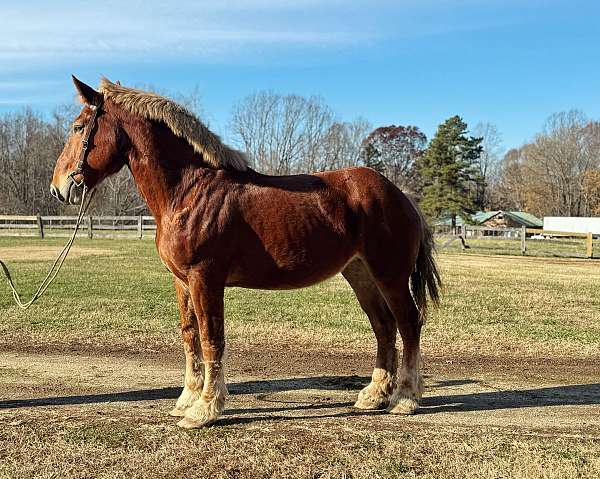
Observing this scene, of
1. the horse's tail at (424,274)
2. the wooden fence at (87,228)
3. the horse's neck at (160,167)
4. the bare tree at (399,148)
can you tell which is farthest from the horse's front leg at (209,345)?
the bare tree at (399,148)

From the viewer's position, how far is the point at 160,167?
494 cm

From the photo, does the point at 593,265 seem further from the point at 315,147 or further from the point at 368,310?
the point at 315,147

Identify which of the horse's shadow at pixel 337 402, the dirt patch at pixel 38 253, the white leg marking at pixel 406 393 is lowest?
the horse's shadow at pixel 337 402

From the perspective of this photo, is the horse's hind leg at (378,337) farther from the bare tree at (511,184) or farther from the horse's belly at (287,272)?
the bare tree at (511,184)

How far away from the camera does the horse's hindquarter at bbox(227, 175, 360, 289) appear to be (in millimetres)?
4867

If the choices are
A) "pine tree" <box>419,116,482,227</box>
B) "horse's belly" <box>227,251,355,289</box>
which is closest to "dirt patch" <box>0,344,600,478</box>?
"horse's belly" <box>227,251,355,289</box>

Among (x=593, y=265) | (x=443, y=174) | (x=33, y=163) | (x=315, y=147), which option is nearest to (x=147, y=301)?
(x=593, y=265)

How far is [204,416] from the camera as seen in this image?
15.5 ft

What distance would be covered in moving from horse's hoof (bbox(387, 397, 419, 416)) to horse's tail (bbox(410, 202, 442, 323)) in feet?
2.76

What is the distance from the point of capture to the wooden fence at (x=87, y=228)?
35.4 m

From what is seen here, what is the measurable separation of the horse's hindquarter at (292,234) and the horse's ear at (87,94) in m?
1.54

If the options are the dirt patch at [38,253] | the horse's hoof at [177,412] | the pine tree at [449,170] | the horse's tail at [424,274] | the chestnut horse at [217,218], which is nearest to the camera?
the chestnut horse at [217,218]

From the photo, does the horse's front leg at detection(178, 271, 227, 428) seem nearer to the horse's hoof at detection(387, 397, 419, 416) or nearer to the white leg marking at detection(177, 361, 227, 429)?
the white leg marking at detection(177, 361, 227, 429)

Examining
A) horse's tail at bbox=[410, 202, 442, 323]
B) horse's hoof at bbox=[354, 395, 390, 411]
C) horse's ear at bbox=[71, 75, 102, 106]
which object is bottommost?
horse's hoof at bbox=[354, 395, 390, 411]
